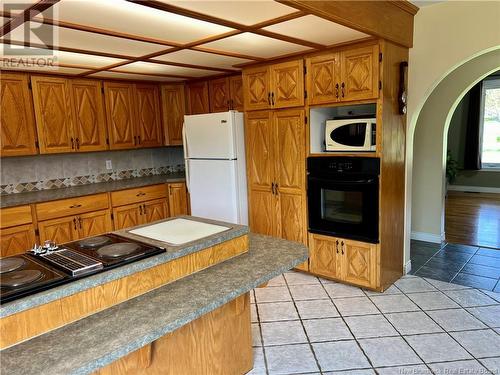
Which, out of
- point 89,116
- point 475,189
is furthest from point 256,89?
point 475,189

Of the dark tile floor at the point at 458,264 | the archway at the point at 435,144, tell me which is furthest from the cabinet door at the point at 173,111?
the dark tile floor at the point at 458,264

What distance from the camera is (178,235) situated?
2047 millimetres

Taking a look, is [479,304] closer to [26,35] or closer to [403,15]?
[403,15]

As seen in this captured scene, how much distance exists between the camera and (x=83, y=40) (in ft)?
8.18

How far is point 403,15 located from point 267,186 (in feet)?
6.49

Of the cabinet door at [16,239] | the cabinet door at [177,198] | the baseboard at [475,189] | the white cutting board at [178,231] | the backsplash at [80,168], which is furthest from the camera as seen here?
the baseboard at [475,189]

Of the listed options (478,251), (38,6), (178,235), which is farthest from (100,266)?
(478,251)

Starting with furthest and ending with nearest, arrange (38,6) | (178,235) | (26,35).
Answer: (26,35) → (178,235) → (38,6)

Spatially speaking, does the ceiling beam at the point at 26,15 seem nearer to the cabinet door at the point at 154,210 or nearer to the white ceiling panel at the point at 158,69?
the white ceiling panel at the point at 158,69

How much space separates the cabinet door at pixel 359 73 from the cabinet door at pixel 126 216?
8.81 ft

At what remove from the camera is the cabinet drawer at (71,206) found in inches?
138

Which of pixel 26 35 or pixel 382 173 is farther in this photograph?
pixel 382 173

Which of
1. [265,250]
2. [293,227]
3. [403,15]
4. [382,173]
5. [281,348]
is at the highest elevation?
[403,15]

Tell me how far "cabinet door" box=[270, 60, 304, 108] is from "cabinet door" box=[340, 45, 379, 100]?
0.43 meters
